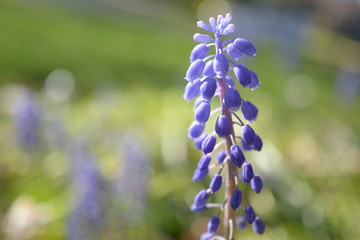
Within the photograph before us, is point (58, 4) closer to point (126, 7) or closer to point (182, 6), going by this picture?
point (126, 7)

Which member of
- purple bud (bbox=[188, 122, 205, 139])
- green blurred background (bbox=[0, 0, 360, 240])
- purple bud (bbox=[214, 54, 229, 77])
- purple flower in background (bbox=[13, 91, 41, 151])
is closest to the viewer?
purple bud (bbox=[214, 54, 229, 77])

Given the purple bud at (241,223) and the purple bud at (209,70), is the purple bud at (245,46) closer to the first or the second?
the purple bud at (209,70)

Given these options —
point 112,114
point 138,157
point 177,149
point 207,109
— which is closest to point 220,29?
point 207,109

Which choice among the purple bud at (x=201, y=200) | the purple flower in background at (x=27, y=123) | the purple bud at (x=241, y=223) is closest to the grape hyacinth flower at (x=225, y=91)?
the purple bud at (x=201, y=200)

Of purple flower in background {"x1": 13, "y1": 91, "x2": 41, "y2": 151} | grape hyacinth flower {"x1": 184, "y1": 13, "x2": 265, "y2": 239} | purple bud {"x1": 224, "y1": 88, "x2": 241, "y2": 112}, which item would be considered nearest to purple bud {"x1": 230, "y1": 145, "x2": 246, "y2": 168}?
grape hyacinth flower {"x1": 184, "y1": 13, "x2": 265, "y2": 239}

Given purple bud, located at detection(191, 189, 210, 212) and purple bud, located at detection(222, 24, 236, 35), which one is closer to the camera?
purple bud, located at detection(222, 24, 236, 35)

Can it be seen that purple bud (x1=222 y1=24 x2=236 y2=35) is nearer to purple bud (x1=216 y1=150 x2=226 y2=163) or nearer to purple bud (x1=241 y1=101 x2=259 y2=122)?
purple bud (x1=241 y1=101 x2=259 y2=122)

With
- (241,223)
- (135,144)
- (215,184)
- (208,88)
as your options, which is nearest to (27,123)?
(135,144)

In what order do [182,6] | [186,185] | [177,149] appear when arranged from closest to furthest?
[186,185]
[177,149]
[182,6]
